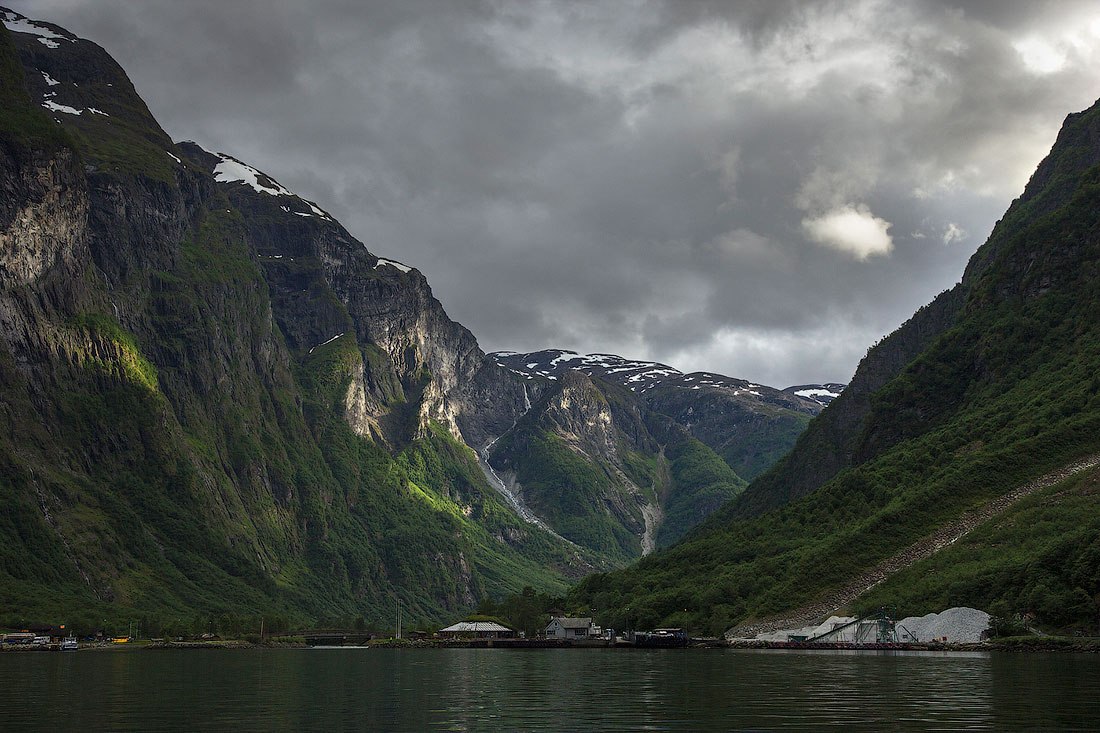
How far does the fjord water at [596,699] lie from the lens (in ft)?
183

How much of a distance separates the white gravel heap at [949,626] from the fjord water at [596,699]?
29770 mm

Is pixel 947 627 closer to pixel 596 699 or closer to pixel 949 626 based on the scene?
pixel 949 626

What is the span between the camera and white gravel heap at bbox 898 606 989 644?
150625 mm

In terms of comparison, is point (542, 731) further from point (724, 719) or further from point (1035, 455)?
point (1035, 455)

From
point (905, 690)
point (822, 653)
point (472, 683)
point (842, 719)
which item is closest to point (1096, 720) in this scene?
point (842, 719)

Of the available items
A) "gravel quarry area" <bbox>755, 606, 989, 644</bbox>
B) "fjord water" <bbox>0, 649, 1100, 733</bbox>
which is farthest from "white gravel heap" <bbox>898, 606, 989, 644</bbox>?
"fjord water" <bbox>0, 649, 1100, 733</bbox>

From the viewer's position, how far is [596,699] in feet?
245

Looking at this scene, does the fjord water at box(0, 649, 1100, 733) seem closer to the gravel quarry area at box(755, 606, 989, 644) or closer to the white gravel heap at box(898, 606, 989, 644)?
the gravel quarry area at box(755, 606, 989, 644)

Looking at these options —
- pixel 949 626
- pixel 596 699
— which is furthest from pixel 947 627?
pixel 596 699

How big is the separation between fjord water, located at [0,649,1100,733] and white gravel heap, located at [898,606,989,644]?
97.7 feet

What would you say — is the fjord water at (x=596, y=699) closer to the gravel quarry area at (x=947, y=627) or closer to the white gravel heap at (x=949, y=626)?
the gravel quarry area at (x=947, y=627)

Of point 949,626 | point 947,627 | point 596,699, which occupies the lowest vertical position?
point 596,699

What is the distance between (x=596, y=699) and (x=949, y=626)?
100641 millimetres

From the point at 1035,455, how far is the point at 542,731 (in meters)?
172
